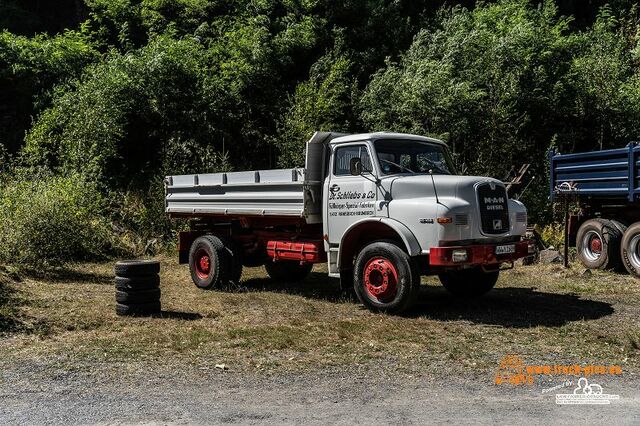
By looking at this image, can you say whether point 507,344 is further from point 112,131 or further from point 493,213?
point 112,131

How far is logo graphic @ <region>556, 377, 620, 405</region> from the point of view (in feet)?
16.5

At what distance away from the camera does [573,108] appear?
20.1 metres

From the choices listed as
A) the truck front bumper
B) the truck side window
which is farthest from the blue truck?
the truck side window

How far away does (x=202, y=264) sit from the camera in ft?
38.2

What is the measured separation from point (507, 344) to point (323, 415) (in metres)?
3.06

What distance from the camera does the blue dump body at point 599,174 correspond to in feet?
37.6

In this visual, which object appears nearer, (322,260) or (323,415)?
(323,415)

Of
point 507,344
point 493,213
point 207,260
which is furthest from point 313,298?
point 507,344

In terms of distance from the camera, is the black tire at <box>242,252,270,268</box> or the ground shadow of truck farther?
the black tire at <box>242,252,270,268</box>

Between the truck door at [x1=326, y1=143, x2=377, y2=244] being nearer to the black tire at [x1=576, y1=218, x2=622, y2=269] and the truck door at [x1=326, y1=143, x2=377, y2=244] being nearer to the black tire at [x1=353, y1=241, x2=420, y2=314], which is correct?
the black tire at [x1=353, y1=241, x2=420, y2=314]

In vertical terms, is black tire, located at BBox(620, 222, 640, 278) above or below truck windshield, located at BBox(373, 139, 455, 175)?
below

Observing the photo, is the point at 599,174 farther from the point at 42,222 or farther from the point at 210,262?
the point at 42,222

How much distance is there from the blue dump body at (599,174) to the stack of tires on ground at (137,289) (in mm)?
8782

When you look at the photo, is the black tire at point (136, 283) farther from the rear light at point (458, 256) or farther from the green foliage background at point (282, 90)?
the green foliage background at point (282, 90)
